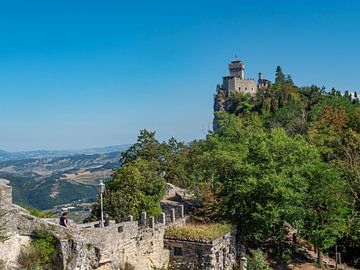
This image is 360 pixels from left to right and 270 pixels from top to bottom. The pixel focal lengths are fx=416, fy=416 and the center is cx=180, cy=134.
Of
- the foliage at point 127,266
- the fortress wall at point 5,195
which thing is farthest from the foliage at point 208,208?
the fortress wall at point 5,195

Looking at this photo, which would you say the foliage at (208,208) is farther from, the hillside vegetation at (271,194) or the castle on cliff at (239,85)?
the castle on cliff at (239,85)

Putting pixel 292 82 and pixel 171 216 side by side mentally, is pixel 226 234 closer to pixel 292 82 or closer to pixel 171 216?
pixel 171 216

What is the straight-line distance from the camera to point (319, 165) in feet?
93.9

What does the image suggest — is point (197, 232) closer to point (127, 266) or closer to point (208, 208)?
point (208, 208)

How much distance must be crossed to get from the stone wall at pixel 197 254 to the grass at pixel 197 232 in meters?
0.22

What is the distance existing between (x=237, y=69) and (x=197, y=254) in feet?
262

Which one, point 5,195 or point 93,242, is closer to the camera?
point 5,195

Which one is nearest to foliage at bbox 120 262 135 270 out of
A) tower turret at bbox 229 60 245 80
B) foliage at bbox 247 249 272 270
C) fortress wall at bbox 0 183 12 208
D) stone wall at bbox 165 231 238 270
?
stone wall at bbox 165 231 238 270

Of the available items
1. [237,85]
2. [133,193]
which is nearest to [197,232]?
[133,193]

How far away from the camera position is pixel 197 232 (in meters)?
24.0

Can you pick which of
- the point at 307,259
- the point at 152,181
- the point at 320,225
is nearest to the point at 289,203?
the point at 320,225

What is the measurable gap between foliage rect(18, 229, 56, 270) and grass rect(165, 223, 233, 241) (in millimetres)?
8802

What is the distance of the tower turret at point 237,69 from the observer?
98363 mm

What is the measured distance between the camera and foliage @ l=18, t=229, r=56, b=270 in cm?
1585
